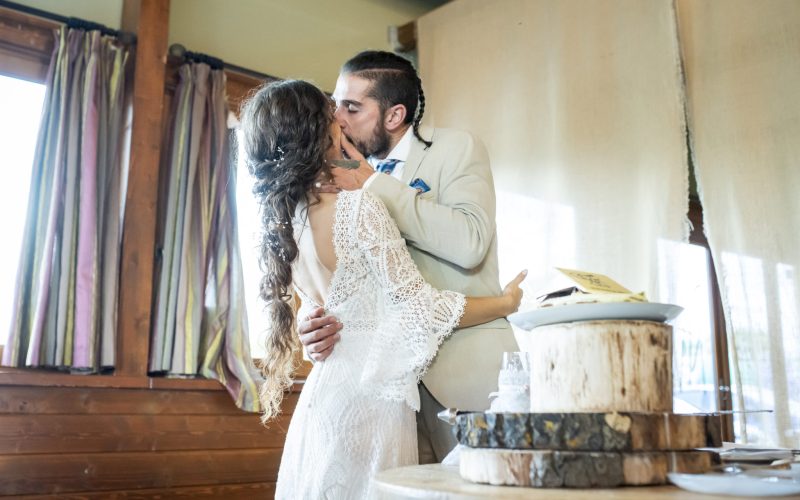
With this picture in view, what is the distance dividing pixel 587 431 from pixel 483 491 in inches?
4.6

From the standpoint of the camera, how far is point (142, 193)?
2.92m

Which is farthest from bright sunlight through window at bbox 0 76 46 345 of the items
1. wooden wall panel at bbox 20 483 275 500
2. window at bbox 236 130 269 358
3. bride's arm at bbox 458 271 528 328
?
bride's arm at bbox 458 271 528 328

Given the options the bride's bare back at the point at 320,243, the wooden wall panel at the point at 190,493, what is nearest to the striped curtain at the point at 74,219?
the wooden wall panel at the point at 190,493

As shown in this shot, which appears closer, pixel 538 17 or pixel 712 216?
pixel 712 216

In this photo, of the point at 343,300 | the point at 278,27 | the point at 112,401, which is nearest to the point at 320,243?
the point at 343,300

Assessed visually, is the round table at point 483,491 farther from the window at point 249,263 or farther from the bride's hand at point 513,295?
the window at point 249,263

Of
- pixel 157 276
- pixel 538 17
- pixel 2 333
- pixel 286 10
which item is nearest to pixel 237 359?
pixel 157 276

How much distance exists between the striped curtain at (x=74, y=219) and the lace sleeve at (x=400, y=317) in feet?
5.47

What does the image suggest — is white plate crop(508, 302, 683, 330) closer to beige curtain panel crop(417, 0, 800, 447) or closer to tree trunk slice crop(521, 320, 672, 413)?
tree trunk slice crop(521, 320, 672, 413)

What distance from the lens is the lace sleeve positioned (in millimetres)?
1346

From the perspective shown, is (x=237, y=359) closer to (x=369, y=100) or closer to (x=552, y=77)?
(x=369, y=100)

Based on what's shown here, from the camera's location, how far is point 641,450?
0.71m

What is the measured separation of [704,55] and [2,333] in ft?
9.18

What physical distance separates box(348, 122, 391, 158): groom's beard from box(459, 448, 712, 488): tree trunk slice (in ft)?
3.78
